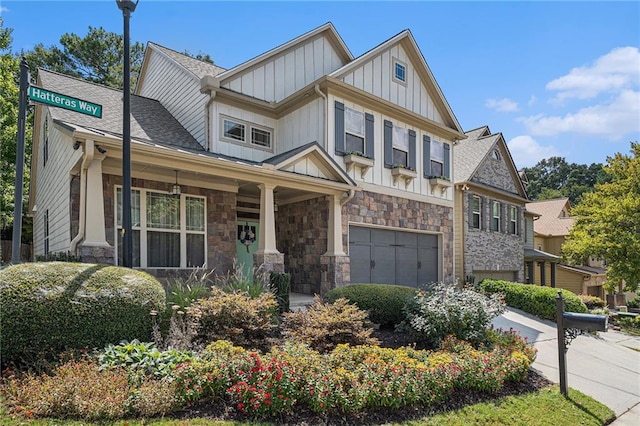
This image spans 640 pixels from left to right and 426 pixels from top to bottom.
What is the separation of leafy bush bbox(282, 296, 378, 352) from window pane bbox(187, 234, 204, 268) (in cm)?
423

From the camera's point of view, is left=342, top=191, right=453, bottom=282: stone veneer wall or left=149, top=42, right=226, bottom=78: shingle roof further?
left=149, top=42, right=226, bottom=78: shingle roof

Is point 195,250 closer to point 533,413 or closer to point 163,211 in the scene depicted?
point 163,211

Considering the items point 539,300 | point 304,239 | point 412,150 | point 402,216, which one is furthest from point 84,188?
point 539,300

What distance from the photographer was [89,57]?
26.8m

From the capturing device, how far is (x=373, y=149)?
1245cm

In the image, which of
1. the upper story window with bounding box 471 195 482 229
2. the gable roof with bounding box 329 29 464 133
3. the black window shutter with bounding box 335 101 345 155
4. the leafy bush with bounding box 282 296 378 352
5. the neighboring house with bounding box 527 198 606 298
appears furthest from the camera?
the neighboring house with bounding box 527 198 606 298

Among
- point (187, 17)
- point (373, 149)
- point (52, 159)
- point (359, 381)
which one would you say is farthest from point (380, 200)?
point (52, 159)

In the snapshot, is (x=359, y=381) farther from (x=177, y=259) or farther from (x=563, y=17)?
(x=563, y=17)

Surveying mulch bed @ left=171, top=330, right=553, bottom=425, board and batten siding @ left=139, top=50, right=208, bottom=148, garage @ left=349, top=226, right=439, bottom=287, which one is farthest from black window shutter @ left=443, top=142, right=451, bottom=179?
mulch bed @ left=171, top=330, right=553, bottom=425

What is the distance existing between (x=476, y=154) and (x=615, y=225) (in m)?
6.61

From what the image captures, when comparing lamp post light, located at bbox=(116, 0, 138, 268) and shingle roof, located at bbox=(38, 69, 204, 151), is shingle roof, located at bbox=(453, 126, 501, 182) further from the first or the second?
lamp post light, located at bbox=(116, 0, 138, 268)

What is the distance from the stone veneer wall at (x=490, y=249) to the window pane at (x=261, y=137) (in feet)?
28.9

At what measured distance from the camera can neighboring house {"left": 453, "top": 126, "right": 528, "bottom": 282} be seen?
53.7 ft

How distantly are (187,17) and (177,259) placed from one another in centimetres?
541
